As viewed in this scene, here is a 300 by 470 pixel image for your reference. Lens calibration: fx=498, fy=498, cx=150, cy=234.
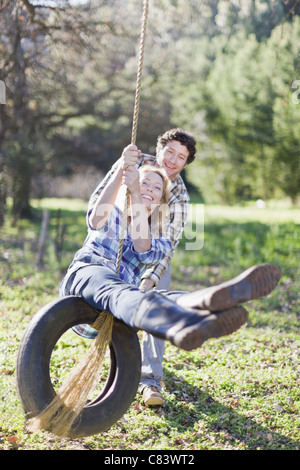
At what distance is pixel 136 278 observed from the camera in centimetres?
334

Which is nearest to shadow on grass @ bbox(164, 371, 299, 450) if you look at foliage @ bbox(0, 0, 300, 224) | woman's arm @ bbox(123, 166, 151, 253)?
woman's arm @ bbox(123, 166, 151, 253)

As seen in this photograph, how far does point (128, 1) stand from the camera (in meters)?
10.7

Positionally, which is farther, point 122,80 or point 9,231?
point 122,80

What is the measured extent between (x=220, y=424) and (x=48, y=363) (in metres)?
1.43

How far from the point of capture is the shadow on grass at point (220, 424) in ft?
10.7

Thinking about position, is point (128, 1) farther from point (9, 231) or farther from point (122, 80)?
point (9, 231)

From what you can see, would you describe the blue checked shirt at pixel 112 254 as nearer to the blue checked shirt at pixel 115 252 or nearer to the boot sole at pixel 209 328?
the blue checked shirt at pixel 115 252

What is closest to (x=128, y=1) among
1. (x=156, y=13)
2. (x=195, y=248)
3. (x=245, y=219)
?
(x=156, y=13)

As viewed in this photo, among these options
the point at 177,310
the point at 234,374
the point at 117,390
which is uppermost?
the point at 177,310

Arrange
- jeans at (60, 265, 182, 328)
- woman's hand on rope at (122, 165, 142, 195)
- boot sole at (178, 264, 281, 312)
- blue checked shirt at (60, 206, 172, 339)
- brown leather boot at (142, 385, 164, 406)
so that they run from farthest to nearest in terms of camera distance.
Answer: brown leather boot at (142, 385, 164, 406) → blue checked shirt at (60, 206, 172, 339) → woman's hand on rope at (122, 165, 142, 195) → jeans at (60, 265, 182, 328) → boot sole at (178, 264, 281, 312)

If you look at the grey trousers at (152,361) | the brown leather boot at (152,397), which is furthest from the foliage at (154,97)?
the brown leather boot at (152,397)

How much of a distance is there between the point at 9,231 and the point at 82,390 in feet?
32.4

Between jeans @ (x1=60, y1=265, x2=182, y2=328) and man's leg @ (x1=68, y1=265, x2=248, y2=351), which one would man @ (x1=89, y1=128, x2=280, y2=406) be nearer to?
jeans @ (x1=60, y1=265, x2=182, y2=328)

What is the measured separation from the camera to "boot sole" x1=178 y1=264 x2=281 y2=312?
95.5 inches
